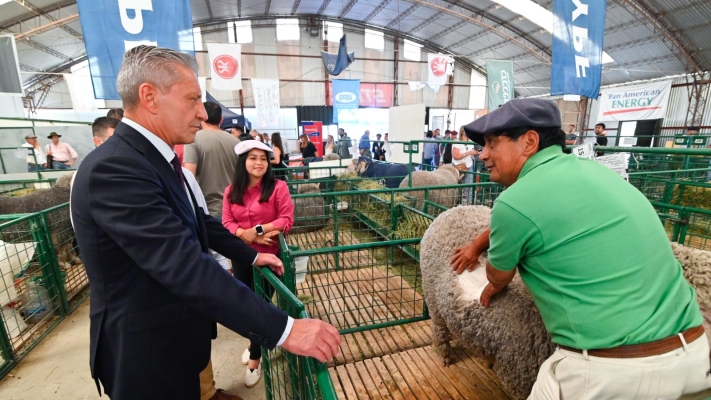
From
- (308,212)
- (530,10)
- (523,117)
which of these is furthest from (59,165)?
(530,10)

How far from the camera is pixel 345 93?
1501 cm

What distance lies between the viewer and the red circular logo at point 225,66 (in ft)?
31.4

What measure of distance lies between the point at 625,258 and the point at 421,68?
23860 millimetres

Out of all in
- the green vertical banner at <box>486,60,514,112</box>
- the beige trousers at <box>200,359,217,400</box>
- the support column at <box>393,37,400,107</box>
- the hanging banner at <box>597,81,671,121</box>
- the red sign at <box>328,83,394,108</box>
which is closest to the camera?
the beige trousers at <box>200,359,217,400</box>

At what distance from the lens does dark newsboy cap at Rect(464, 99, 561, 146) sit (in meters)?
1.25

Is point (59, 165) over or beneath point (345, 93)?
beneath

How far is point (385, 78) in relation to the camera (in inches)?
867

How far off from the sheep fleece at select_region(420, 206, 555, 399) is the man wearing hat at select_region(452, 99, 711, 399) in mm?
411

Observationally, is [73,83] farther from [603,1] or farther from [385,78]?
[603,1]

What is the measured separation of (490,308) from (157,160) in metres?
1.74

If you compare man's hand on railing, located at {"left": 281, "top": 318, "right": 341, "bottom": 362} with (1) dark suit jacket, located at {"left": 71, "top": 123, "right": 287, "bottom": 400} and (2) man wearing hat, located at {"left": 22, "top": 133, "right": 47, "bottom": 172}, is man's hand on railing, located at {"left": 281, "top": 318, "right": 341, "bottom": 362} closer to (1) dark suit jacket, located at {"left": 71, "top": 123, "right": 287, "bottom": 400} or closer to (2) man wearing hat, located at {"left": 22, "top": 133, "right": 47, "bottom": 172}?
(1) dark suit jacket, located at {"left": 71, "top": 123, "right": 287, "bottom": 400}

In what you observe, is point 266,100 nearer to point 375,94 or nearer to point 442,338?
point 375,94

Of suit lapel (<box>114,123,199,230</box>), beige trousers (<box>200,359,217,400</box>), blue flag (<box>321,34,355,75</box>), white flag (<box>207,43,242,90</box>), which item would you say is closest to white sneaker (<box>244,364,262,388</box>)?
beige trousers (<box>200,359,217,400</box>)

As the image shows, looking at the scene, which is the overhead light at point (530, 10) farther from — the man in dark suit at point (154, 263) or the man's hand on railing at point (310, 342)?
the man's hand on railing at point (310, 342)
